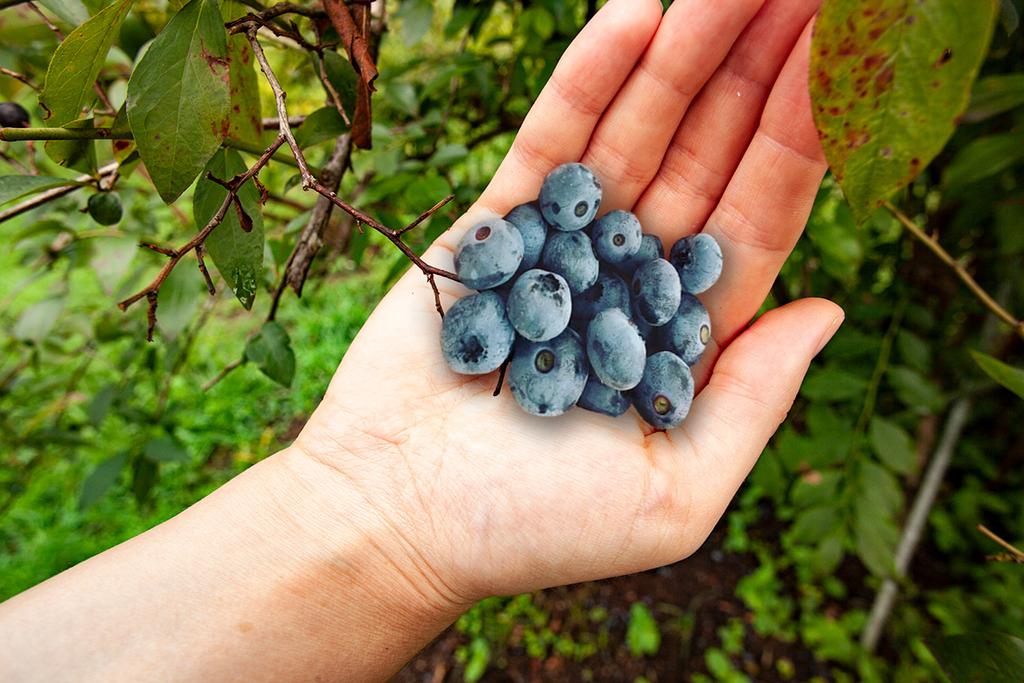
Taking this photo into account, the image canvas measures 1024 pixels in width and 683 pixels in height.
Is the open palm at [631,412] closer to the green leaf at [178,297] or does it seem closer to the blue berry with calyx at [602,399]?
the blue berry with calyx at [602,399]

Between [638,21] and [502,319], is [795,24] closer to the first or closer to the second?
[638,21]

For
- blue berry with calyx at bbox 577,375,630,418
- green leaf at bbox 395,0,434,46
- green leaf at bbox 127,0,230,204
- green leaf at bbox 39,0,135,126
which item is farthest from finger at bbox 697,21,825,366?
green leaf at bbox 39,0,135,126

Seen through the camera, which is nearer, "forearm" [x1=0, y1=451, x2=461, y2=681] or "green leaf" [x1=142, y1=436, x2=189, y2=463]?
"forearm" [x1=0, y1=451, x2=461, y2=681]

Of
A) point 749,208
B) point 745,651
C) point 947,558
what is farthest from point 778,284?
point 947,558

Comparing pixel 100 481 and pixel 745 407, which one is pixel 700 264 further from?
pixel 100 481

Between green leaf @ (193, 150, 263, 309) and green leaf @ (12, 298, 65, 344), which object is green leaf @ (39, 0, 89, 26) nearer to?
green leaf @ (193, 150, 263, 309)

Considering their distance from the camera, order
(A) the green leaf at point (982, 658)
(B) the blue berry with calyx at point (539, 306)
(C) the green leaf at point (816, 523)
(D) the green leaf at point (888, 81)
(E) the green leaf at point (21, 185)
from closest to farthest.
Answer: (D) the green leaf at point (888, 81), (A) the green leaf at point (982, 658), (E) the green leaf at point (21, 185), (B) the blue berry with calyx at point (539, 306), (C) the green leaf at point (816, 523)

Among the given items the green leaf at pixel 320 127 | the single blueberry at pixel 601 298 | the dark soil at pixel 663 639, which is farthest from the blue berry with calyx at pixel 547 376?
the dark soil at pixel 663 639
